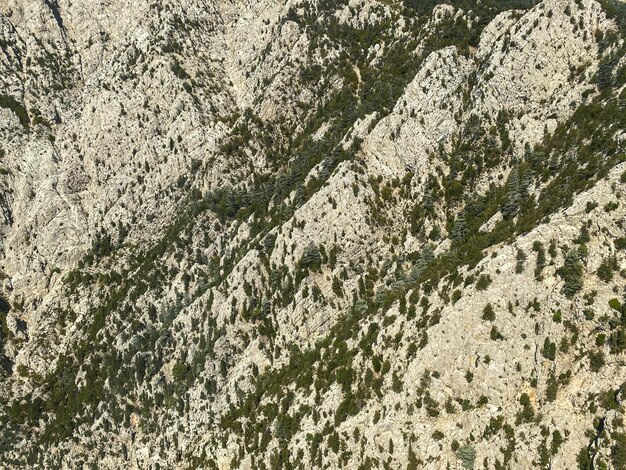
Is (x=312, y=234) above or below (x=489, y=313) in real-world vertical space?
above

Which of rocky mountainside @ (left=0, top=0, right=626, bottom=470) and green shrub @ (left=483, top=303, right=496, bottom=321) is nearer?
rocky mountainside @ (left=0, top=0, right=626, bottom=470)

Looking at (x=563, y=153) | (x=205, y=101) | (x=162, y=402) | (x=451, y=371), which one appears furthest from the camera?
(x=205, y=101)

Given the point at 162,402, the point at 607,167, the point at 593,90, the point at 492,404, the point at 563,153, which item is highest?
the point at 162,402

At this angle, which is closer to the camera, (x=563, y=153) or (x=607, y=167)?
(x=607, y=167)

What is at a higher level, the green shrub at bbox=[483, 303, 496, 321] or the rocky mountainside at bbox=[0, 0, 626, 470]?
the rocky mountainside at bbox=[0, 0, 626, 470]

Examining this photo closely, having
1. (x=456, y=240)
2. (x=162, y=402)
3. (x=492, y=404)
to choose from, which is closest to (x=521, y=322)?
(x=492, y=404)

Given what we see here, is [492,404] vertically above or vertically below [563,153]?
below

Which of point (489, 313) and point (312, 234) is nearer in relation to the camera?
point (489, 313)

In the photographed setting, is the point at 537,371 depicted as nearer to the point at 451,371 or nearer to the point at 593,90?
the point at 451,371
